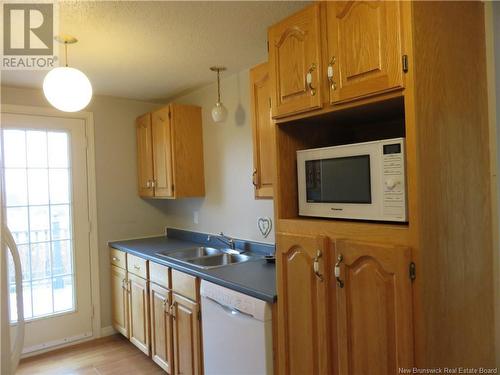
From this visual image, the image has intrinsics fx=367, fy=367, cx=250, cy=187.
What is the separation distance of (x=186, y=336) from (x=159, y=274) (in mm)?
494

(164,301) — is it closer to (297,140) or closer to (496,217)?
(297,140)

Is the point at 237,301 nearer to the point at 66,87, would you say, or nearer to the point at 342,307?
the point at 342,307

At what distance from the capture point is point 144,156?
354cm

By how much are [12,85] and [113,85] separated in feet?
2.66

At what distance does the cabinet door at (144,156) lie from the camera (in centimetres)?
343

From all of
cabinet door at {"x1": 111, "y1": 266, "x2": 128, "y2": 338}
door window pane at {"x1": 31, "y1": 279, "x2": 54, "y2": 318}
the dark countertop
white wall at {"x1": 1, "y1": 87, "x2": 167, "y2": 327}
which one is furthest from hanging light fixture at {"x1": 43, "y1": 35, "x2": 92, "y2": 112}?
door window pane at {"x1": 31, "y1": 279, "x2": 54, "y2": 318}

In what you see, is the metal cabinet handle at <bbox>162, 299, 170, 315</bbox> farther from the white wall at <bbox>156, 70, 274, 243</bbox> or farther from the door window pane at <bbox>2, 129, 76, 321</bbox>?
the door window pane at <bbox>2, 129, 76, 321</bbox>

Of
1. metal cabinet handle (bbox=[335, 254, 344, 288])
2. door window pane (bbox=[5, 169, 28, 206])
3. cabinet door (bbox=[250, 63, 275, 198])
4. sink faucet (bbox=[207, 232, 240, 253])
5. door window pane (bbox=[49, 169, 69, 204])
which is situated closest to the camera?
metal cabinet handle (bbox=[335, 254, 344, 288])

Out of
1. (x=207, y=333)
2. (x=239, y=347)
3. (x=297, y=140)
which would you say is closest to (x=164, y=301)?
(x=207, y=333)

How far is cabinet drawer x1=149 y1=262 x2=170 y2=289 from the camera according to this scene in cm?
253

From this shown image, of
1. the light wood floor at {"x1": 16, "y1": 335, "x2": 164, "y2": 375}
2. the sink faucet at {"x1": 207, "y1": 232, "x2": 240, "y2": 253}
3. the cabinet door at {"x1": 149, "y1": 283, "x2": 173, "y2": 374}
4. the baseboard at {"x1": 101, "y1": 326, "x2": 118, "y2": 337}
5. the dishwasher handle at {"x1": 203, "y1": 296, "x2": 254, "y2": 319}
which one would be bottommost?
the light wood floor at {"x1": 16, "y1": 335, "x2": 164, "y2": 375}

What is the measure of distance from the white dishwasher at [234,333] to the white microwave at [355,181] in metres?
0.56

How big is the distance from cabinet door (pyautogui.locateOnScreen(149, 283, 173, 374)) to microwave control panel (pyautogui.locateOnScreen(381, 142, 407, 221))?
1740 mm

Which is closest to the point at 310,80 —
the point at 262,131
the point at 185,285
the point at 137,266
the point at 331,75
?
the point at 331,75
